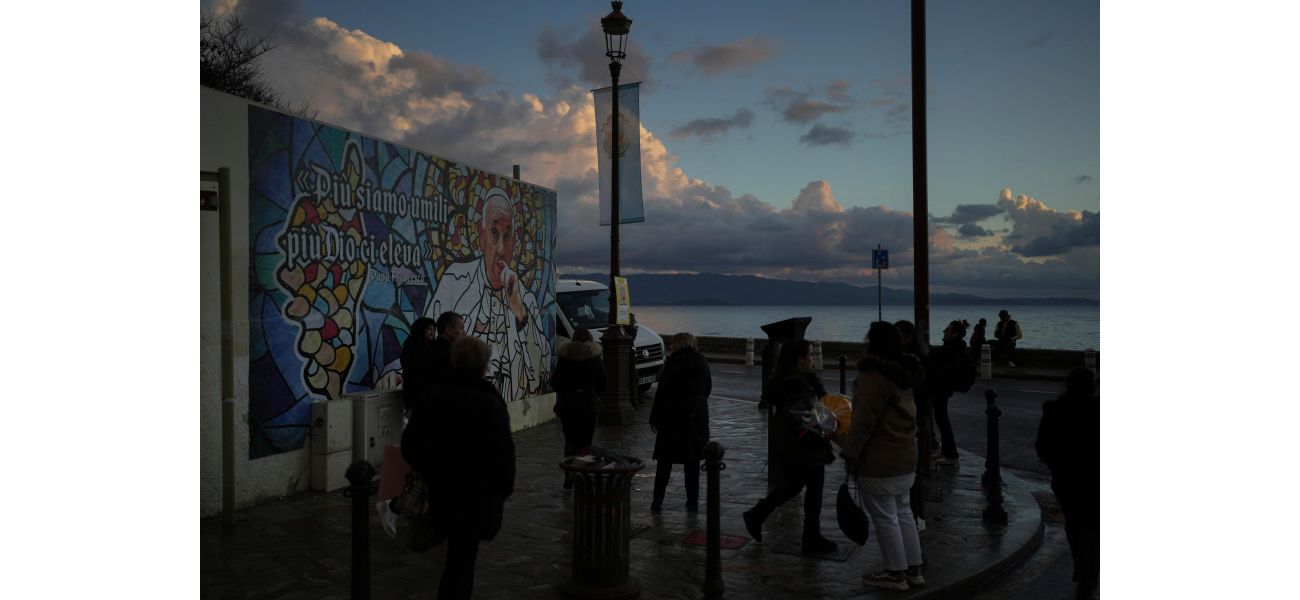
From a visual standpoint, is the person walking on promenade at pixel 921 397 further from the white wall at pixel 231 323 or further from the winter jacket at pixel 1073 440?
the white wall at pixel 231 323

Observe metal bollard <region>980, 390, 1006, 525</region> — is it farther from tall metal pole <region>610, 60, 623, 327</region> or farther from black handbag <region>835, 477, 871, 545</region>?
tall metal pole <region>610, 60, 623, 327</region>

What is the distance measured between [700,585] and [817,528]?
124 cm

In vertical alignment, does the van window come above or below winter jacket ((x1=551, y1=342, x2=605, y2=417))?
above

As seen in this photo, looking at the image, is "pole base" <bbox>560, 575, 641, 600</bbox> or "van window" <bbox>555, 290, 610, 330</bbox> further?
"van window" <bbox>555, 290, 610, 330</bbox>

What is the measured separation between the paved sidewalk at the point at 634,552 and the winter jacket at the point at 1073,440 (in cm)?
120

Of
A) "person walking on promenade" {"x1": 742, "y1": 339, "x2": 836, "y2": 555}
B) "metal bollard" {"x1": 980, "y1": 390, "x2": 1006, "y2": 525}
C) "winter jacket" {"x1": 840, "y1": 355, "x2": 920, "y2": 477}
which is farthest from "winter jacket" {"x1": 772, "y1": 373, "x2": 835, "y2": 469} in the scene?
"metal bollard" {"x1": 980, "y1": 390, "x2": 1006, "y2": 525}

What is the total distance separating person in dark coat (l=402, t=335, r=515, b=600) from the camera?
185 inches

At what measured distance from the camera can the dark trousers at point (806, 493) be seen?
6566 mm

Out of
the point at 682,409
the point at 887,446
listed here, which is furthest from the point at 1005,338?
the point at 887,446

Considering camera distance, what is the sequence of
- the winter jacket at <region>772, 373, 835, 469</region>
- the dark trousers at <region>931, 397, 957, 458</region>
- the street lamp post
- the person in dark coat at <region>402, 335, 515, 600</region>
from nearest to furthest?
1. the person in dark coat at <region>402, 335, 515, 600</region>
2. the winter jacket at <region>772, 373, 835, 469</region>
3. the dark trousers at <region>931, 397, 957, 458</region>
4. the street lamp post

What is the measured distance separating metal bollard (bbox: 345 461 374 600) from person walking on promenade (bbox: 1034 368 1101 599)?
4005 mm

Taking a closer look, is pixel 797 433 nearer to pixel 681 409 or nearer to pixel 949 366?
pixel 681 409

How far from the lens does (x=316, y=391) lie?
9.09 m
